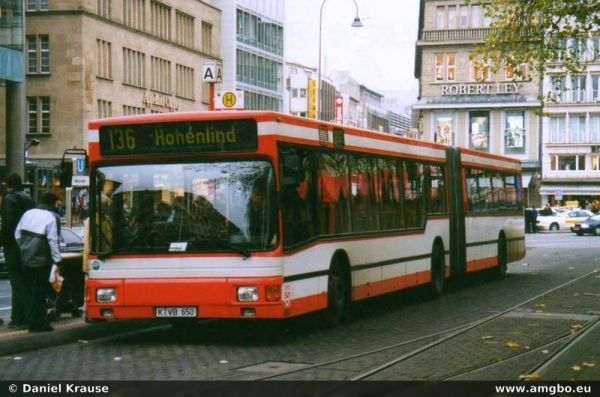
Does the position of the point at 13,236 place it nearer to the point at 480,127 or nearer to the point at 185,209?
the point at 185,209

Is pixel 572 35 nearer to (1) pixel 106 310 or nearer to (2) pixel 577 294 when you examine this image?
(2) pixel 577 294

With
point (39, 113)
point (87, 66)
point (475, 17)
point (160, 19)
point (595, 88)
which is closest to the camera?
point (87, 66)

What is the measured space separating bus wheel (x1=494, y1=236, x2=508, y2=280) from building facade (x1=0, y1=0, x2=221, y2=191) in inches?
1670

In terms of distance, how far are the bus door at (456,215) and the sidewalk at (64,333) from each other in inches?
307

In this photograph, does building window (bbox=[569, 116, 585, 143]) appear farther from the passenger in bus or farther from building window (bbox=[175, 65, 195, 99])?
the passenger in bus

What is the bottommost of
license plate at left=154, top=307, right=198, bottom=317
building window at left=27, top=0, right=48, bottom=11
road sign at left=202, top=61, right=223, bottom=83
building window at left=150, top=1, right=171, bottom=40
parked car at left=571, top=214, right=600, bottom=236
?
parked car at left=571, top=214, right=600, bottom=236

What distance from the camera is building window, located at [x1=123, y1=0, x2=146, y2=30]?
241ft

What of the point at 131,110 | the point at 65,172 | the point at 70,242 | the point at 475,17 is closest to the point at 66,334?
the point at 65,172

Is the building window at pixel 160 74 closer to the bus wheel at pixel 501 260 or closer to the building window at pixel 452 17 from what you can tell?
the building window at pixel 452 17

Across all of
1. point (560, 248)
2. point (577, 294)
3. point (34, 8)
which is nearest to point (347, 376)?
point (577, 294)

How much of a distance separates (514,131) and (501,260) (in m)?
69.3

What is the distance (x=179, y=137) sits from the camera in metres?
13.6

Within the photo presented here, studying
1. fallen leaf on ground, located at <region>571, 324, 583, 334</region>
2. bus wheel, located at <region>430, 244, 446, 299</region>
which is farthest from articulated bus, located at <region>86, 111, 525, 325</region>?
bus wheel, located at <region>430, 244, 446, 299</region>

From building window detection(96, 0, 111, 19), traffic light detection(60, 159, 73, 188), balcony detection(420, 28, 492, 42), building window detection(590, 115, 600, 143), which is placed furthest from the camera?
building window detection(590, 115, 600, 143)
